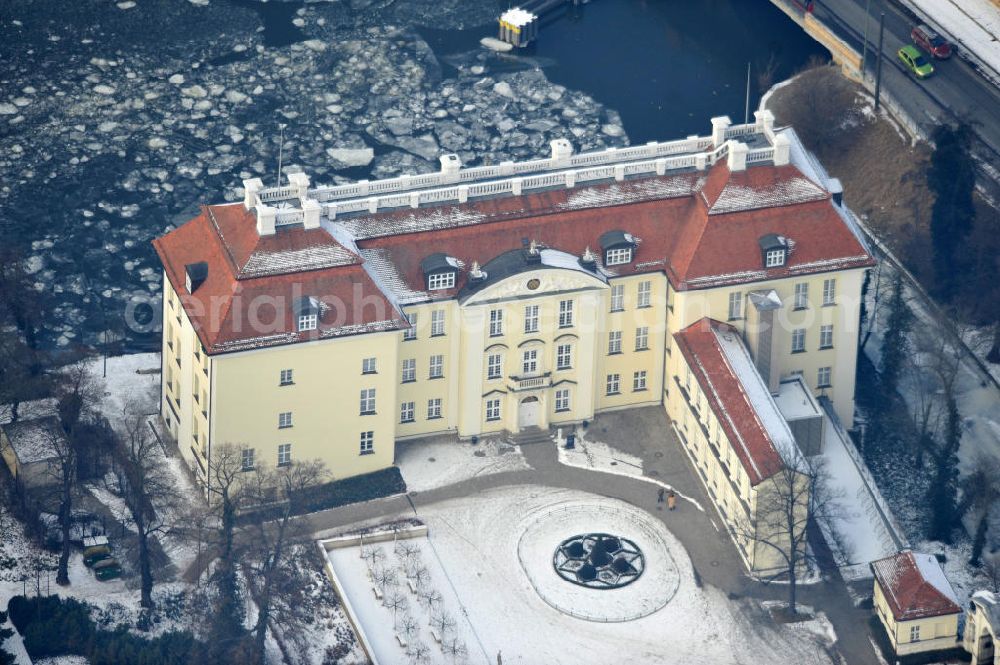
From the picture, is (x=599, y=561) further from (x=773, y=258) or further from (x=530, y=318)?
(x=773, y=258)

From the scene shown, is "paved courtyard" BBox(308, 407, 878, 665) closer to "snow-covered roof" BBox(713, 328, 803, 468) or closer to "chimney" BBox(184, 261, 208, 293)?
"snow-covered roof" BBox(713, 328, 803, 468)

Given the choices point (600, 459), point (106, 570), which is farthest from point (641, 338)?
point (106, 570)

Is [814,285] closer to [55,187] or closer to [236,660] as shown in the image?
[236,660]

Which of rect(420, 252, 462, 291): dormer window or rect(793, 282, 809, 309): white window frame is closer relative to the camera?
rect(420, 252, 462, 291): dormer window

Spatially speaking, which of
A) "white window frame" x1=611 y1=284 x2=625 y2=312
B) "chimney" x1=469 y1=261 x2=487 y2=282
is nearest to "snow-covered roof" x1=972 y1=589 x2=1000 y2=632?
"white window frame" x1=611 y1=284 x2=625 y2=312

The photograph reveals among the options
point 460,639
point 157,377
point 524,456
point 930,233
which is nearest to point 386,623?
point 460,639
